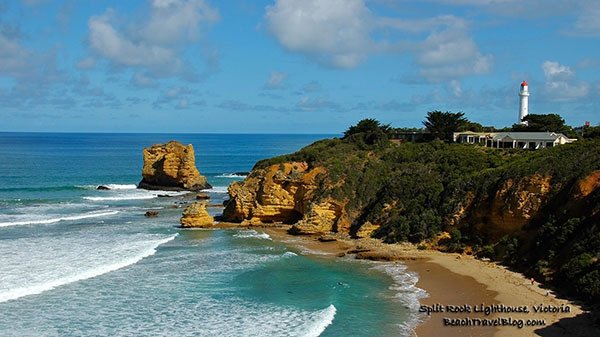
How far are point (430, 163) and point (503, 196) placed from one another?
37.4ft

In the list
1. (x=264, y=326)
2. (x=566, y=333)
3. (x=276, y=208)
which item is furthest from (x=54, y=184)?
(x=566, y=333)

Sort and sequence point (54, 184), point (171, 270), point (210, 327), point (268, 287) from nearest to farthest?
1. point (210, 327)
2. point (268, 287)
3. point (171, 270)
4. point (54, 184)

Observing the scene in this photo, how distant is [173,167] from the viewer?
73.2 m

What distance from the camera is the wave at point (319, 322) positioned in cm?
2266

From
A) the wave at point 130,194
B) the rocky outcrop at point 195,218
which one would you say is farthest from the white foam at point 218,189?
the rocky outcrop at point 195,218

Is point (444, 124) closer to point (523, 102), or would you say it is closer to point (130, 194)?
point (523, 102)

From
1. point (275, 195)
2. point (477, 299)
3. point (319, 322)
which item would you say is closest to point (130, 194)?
point (275, 195)

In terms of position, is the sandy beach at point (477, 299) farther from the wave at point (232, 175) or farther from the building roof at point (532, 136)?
the wave at point (232, 175)

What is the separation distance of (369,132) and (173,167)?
27.7 meters

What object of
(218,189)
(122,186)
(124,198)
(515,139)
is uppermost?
(515,139)

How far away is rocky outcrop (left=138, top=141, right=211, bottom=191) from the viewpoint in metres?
72.6

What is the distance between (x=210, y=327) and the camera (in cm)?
2317

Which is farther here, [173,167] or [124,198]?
[173,167]

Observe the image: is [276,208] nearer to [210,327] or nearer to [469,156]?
[469,156]
